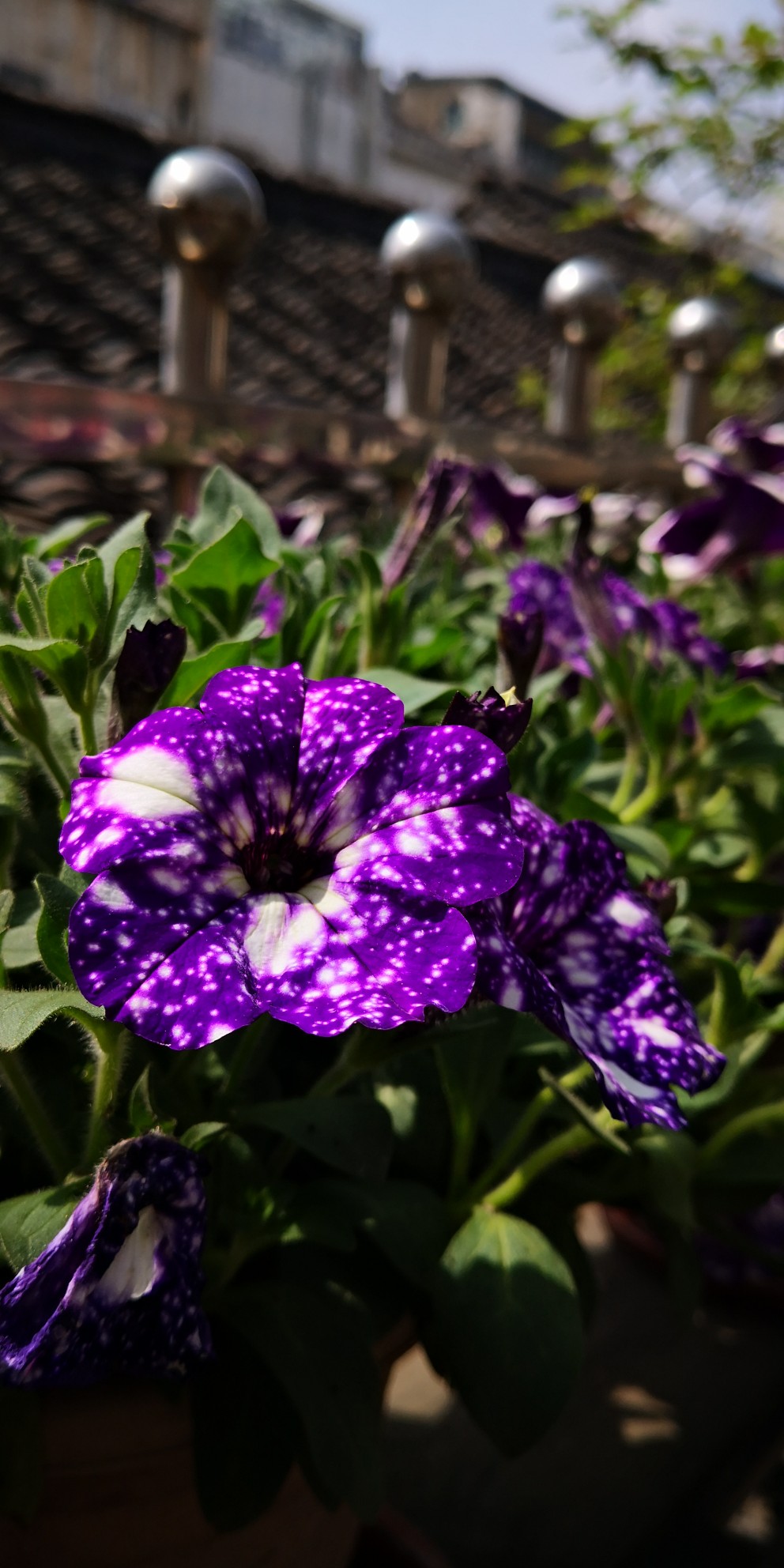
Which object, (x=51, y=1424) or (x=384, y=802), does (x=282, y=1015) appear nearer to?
(x=384, y=802)

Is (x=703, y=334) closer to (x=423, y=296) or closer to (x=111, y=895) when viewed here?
(x=423, y=296)

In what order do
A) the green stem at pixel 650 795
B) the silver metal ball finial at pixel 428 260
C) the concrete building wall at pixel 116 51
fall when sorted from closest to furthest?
the green stem at pixel 650 795 → the silver metal ball finial at pixel 428 260 → the concrete building wall at pixel 116 51

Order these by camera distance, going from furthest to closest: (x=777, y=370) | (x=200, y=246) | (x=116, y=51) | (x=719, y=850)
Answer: (x=116, y=51)
(x=777, y=370)
(x=200, y=246)
(x=719, y=850)

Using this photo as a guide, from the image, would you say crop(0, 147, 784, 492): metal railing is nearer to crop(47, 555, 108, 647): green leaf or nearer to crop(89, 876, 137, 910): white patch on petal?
crop(47, 555, 108, 647): green leaf

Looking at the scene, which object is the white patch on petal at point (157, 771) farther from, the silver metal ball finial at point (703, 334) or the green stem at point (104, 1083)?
the silver metal ball finial at point (703, 334)

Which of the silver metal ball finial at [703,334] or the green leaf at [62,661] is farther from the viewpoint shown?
the silver metal ball finial at [703,334]

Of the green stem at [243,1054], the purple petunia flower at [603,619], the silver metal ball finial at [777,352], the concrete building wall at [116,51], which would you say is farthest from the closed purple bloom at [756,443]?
the concrete building wall at [116,51]

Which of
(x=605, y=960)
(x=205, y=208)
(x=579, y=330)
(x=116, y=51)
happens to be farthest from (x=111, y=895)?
(x=116, y=51)
